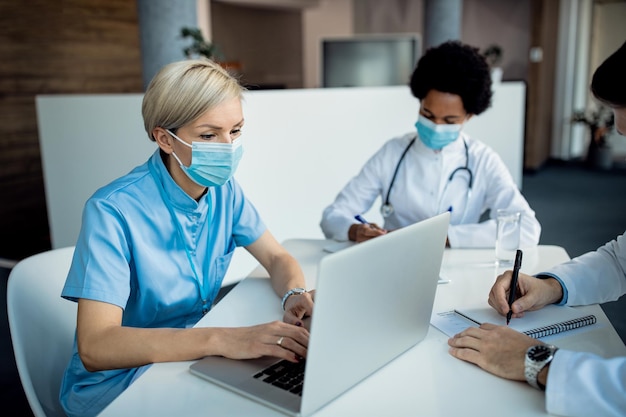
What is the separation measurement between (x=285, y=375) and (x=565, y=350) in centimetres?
47

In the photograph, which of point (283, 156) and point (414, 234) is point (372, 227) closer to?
point (414, 234)

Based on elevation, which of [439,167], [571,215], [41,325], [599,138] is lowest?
[571,215]

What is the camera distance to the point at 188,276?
1459 mm

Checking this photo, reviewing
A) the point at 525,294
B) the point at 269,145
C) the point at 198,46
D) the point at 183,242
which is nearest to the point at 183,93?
the point at 183,242

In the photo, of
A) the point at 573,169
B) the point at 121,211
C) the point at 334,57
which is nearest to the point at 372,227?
the point at 121,211

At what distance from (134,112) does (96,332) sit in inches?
87.8

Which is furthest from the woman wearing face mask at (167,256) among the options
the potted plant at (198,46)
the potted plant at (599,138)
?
the potted plant at (599,138)

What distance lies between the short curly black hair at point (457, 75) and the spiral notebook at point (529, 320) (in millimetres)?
1000

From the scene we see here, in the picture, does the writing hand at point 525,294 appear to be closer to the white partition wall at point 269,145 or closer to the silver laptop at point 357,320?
the silver laptop at point 357,320

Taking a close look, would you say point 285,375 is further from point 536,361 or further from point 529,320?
point 529,320

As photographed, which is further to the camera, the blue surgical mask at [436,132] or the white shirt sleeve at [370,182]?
the white shirt sleeve at [370,182]

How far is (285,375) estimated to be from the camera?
1014mm

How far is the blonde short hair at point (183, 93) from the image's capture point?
139cm

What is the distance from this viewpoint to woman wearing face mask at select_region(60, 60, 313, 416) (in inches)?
44.1
